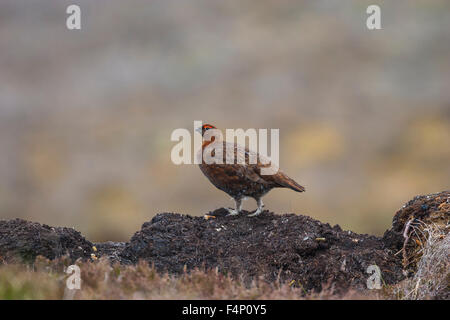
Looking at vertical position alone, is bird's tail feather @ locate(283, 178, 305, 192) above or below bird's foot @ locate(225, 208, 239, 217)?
above

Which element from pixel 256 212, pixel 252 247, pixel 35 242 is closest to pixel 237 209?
pixel 256 212

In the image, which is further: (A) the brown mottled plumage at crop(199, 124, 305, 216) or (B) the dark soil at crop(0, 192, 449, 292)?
(A) the brown mottled plumage at crop(199, 124, 305, 216)

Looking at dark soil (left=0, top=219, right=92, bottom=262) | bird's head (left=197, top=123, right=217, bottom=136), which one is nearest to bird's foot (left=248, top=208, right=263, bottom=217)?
bird's head (left=197, top=123, right=217, bottom=136)

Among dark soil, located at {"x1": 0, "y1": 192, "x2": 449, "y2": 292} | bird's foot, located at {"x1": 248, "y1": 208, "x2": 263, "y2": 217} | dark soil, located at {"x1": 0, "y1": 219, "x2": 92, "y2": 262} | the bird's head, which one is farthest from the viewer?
the bird's head

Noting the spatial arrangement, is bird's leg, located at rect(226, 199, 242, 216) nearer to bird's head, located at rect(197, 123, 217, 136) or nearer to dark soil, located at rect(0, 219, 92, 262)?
bird's head, located at rect(197, 123, 217, 136)
